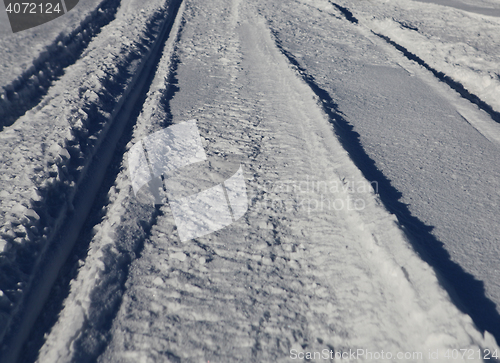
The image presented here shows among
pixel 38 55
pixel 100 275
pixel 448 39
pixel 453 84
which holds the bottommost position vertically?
pixel 100 275

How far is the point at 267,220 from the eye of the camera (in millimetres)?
2887

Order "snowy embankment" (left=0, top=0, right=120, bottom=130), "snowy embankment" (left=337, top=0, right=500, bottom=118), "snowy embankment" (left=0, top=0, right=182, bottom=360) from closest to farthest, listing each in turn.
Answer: "snowy embankment" (left=0, top=0, right=182, bottom=360) → "snowy embankment" (left=0, top=0, right=120, bottom=130) → "snowy embankment" (left=337, top=0, right=500, bottom=118)

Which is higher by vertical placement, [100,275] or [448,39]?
[448,39]

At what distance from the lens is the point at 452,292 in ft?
7.48

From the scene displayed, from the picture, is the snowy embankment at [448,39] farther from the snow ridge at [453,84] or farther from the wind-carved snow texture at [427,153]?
the wind-carved snow texture at [427,153]

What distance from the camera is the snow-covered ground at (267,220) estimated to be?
6.89ft

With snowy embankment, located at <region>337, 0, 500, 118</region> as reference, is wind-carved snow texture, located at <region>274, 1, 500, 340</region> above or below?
below

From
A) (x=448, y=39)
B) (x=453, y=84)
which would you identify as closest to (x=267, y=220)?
(x=453, y=84)
